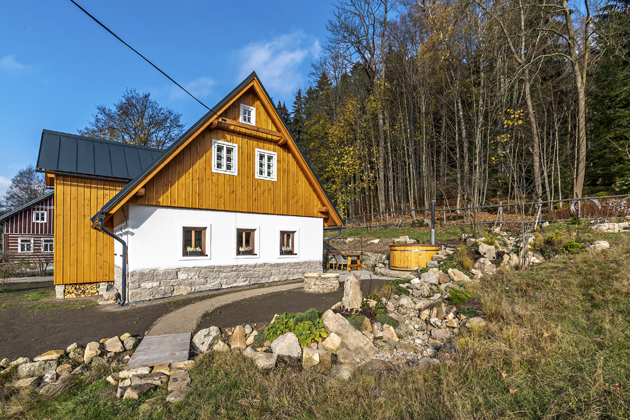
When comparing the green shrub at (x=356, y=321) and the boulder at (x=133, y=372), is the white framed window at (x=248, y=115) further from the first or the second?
the boulder at (x=133, y=372)

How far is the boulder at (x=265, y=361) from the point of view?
5.25 m

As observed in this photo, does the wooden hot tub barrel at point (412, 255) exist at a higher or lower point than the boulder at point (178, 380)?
higher

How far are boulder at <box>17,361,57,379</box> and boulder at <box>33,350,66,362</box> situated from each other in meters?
0.18

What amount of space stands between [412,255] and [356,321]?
5655 millimetres

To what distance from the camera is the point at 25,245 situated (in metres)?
22.6

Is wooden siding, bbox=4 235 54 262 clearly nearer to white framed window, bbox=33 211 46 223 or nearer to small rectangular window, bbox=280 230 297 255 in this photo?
white framed window, bbox=33 211 46 223

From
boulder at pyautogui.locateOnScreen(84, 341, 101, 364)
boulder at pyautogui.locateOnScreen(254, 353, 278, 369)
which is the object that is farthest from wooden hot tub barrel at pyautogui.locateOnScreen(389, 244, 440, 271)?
boulder at pyautogui.locateOnScreen(84, 341, 101, 364)

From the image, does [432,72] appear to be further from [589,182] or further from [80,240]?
[80,240]

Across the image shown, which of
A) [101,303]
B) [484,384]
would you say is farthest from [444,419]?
[101,303]

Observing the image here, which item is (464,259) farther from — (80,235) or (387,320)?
(80,235)

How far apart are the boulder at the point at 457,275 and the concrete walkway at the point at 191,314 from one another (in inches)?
203

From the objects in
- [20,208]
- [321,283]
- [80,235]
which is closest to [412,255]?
[321,283]

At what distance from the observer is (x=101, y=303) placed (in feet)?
30.2

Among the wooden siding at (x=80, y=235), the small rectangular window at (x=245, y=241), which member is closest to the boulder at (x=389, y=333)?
the small rectangular window at (x=245, y=241)
